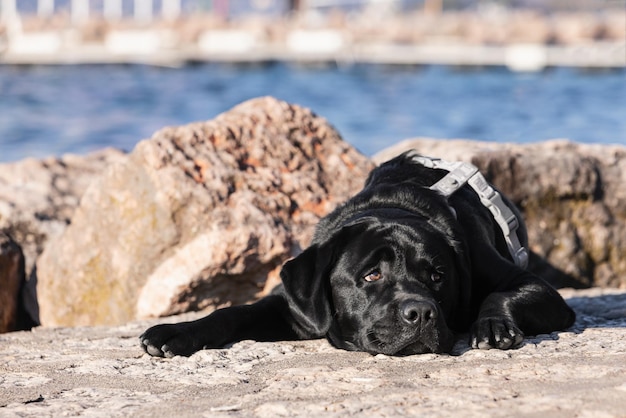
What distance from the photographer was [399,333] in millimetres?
3959

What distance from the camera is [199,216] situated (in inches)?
232

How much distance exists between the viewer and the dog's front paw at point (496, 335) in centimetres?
405

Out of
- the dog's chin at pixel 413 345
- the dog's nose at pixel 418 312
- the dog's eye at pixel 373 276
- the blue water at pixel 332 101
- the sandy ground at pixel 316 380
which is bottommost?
the sandy ground at pixel 316 380

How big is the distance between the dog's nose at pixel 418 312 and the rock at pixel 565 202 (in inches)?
111

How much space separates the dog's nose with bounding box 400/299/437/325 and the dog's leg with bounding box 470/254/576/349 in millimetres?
307

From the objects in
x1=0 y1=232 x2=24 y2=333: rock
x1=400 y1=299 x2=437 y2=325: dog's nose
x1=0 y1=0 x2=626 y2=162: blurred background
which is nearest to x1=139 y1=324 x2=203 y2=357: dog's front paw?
x1=400 y1=299 x2=437 y2=325: dog's nose

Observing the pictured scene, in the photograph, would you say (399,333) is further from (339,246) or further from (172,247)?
(172,247)

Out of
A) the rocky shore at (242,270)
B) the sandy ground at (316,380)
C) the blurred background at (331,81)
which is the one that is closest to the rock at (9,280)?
the rocky shore at (242,270)

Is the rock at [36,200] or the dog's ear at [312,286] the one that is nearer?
the dog's ear at [312,286]

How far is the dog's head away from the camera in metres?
4.00

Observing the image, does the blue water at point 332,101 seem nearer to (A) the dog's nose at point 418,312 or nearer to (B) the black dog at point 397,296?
(B) the black dog at point 397,296

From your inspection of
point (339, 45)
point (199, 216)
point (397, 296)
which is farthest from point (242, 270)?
point (339, 45)

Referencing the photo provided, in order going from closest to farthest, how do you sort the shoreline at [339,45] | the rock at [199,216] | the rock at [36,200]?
the rock at [199,216] → the rock at [36,200] → the shoreline at [339,45]

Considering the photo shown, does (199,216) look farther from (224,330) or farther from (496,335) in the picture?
(496,335)
